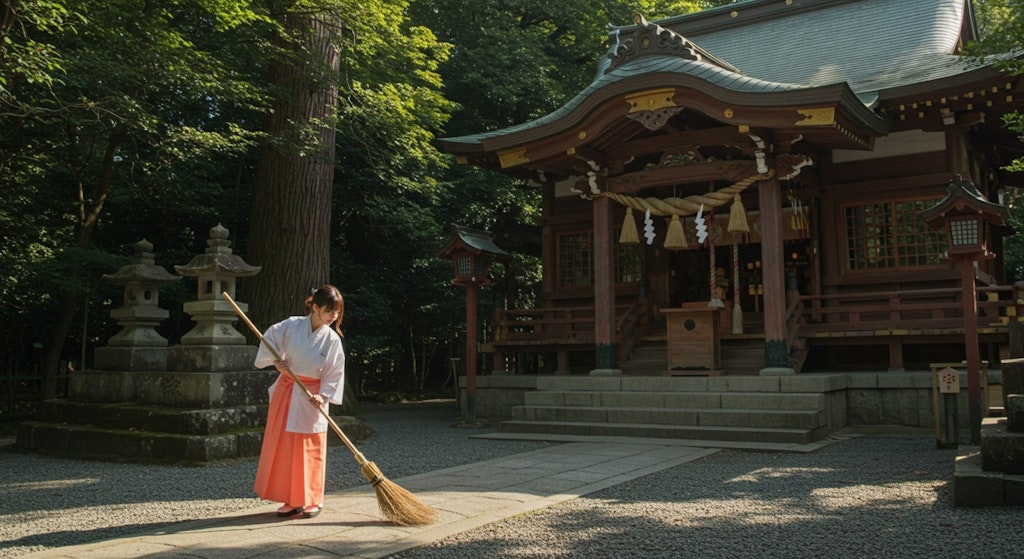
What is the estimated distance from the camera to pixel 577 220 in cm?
1410

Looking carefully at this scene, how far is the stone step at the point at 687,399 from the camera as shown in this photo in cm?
923

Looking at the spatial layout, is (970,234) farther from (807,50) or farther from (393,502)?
(807,50)

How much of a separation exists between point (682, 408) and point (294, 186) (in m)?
6.15

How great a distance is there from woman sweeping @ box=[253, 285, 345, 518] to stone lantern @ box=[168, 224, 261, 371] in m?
3.71

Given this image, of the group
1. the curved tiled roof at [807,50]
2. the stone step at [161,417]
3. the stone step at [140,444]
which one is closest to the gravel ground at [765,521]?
the stone step at [140,444]

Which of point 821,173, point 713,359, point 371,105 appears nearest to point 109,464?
point 371,105

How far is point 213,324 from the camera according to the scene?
851 cm

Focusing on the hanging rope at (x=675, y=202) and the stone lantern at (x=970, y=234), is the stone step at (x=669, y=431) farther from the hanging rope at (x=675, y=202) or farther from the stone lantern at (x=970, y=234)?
the hanging rope at (x=675, y=202)

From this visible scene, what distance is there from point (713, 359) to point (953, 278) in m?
3.66

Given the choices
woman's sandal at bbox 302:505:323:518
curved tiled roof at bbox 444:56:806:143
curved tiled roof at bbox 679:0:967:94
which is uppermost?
curved tiled roof at bbox 679:0:967:94

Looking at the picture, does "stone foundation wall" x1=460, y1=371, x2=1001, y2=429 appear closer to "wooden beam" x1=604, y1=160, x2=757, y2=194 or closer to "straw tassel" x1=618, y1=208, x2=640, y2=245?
"wooden beam" x1=604, y1=160, x2=757, y2=194

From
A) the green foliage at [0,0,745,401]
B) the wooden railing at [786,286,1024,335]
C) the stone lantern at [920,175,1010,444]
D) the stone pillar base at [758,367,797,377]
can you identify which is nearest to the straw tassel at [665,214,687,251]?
the wooden railing at [786,286,1024,335]

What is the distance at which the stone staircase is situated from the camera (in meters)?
8.97

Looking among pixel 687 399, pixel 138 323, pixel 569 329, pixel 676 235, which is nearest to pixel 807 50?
pixel 676 235
